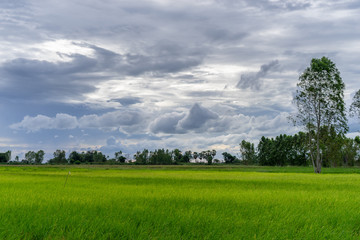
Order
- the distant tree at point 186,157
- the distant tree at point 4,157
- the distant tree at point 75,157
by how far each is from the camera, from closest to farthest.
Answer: the distant tree at point 4,157, the distant tree at point 75,157, the distant tree at point 186,157

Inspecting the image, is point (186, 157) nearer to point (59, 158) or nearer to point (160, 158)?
point (160, 158)

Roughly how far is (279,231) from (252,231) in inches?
25.9

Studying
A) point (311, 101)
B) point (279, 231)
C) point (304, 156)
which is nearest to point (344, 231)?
point (279, 231)

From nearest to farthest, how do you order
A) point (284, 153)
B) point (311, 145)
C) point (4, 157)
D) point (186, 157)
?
point (311, 145) < point (284, 153) < point (4, 157) < point (186, 157)

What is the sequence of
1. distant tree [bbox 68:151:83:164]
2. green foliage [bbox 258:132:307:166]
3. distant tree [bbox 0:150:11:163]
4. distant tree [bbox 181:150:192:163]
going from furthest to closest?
distant tree [bbox 181:150:192:163] → distant tree [bbox 68:151:83:164] → distant tree [bbox 0:150:11:163] → green foliage [bbox 258:132:307:166]

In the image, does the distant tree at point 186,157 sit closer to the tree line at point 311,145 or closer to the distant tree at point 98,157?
the tree line at point 311,145

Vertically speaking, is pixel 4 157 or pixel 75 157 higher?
pixel 4 157

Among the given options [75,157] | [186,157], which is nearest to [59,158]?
[75,157]

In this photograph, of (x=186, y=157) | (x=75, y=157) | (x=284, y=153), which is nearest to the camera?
(x=284, y=153)

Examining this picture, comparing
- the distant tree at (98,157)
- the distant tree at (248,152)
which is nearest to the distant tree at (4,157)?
the distant tree at (98,157)

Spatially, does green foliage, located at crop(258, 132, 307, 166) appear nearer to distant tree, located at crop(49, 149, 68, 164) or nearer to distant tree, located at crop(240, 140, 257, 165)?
distant tree, located at crop(240, 140, 257, 165)

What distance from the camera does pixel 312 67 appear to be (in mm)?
47562

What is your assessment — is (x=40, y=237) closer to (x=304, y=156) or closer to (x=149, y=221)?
(x=149, y=221)

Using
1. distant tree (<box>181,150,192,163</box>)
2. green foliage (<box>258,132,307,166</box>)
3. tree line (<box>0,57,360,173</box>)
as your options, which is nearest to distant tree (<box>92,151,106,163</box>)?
tree line (<box>0,57,360,173</box>)
